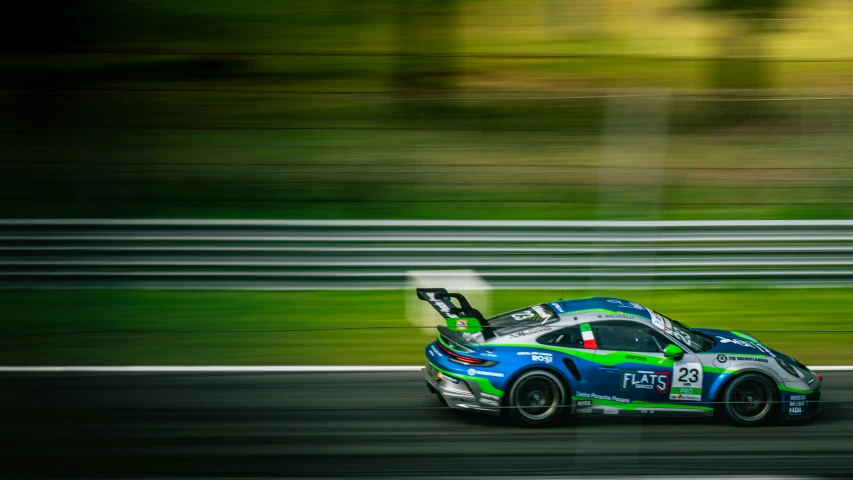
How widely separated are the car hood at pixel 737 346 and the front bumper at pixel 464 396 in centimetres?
159

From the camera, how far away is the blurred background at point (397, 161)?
885 centimetres

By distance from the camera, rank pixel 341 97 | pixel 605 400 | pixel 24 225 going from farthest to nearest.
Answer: pixel 341 97
pixel 24 225
pixel 605 400

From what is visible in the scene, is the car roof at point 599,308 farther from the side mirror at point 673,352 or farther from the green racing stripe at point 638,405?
the green racing stripe at point 638,405

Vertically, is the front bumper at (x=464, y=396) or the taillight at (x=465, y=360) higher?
the taillight at (x=465, y=360)

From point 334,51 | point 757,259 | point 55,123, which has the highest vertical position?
point 334,51

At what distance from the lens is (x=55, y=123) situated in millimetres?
12359

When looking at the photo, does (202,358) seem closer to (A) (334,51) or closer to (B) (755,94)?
(A) (334,51)

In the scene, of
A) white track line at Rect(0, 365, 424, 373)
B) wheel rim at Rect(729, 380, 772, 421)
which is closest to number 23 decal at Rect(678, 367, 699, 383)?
wheel rim at Rect(729, 380, 772, 421)

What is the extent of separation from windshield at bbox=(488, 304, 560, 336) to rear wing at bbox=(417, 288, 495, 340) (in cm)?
11

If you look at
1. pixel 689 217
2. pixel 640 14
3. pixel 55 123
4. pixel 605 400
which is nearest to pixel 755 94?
pixel 640 14

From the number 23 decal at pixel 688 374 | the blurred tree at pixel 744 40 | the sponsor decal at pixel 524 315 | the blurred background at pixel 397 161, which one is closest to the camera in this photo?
the number 23 decal at pixel 688 374

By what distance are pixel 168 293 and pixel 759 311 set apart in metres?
6.16

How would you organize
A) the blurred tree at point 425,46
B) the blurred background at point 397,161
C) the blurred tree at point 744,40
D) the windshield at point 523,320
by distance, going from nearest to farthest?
the windshield at point 523,320 < the blurred background at point 397,161 < the blurred tree at point 425,46 < the blurred tree at point 744,40

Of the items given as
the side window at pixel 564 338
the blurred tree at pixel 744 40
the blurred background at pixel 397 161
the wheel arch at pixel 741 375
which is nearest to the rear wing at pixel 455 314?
the side window at pixel 564 338
